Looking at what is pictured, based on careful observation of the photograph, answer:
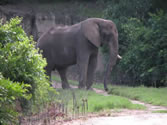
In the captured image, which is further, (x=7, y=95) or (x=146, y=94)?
(x=146, y=94)

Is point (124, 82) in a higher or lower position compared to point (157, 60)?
lower

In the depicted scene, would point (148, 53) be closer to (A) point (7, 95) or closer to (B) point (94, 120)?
(B) point (94, 120)

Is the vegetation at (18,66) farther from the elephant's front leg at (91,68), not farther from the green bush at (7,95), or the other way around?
the elephant's front leg at (91,68)

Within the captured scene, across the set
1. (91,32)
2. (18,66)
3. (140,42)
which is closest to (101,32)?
(91,32)

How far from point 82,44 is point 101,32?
1.06 meters

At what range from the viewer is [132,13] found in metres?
22.4

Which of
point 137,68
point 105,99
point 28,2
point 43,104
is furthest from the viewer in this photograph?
point 28,2

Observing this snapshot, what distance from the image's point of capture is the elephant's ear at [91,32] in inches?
567

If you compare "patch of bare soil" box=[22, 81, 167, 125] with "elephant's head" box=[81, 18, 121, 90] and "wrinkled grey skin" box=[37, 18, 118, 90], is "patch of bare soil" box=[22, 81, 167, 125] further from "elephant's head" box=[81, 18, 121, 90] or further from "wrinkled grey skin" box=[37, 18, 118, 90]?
"elephant's head" box=[81, 18, 121, 90]

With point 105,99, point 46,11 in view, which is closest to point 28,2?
point 46,11

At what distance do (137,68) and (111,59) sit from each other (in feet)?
16.2

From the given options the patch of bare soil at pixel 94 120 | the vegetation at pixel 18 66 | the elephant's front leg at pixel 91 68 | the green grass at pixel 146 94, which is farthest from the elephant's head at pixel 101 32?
the vegetation at pixel 18 66

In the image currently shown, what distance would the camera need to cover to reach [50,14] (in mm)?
26328

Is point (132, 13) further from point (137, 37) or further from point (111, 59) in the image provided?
point (111, 59)
